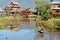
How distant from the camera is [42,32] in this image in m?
26.2

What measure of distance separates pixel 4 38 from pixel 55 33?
5381 millimetres

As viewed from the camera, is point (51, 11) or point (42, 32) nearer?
point (42, 32)

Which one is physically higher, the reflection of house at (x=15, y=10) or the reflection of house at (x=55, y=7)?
the reflection of house at (x=55, y=7)

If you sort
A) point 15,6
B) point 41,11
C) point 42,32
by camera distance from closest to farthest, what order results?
point 42,32 → point 41,11 → point 15,6

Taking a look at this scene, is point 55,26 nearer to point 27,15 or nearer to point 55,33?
point 55,33

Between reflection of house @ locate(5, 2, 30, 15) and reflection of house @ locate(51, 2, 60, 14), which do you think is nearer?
reflection of house @ locate(51, 2, 60, 14)

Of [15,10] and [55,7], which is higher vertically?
[55,7]

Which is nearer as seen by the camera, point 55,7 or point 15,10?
point 55,7

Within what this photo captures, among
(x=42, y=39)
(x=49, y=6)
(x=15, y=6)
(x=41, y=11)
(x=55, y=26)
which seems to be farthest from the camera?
(x=15, y=6)

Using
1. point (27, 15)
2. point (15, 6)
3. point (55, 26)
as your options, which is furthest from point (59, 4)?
point (55, 26)

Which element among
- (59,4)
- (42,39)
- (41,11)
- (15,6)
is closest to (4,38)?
(42,39)

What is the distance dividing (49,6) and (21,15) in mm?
5480

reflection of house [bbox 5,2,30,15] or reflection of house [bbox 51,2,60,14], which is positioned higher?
reflection of house [bbox 51,2,60,14]

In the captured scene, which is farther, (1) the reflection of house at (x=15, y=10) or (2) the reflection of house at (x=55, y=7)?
(1) the reflection of house at (x=15, y=10)
